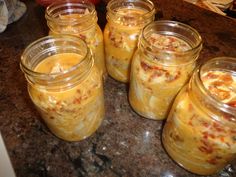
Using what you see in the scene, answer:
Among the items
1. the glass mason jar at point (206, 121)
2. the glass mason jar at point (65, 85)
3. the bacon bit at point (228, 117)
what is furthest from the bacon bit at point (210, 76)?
the glass mason jar at point (65, 85)

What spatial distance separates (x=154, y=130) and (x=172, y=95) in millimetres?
104

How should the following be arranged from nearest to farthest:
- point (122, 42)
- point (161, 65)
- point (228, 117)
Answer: point (228, 117)
point (161, 65)
point (122, 42)

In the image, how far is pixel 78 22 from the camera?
0.57m

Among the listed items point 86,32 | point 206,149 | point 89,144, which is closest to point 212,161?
point 206,149

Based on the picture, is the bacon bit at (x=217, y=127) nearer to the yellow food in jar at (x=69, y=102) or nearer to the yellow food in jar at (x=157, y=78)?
the yellow food in jar at (x=157, y=78)

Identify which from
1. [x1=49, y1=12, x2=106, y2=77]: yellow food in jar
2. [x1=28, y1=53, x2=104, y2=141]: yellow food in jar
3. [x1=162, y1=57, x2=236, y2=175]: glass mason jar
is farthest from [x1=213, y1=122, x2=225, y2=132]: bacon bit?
[x1=49, y1=12, x2=106, y2=77]: yellow food in jar

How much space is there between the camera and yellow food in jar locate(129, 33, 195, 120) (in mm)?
513

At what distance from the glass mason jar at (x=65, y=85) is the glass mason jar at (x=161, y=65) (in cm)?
10

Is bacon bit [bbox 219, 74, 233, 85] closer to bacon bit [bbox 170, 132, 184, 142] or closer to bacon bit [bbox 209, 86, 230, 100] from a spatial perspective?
bacon bit [bbox 209, 86, 230, 100]

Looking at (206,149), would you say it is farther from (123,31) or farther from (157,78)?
(123,31)

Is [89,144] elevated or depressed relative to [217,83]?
depressed

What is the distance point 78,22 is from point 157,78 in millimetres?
227

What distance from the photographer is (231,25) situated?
0.90 m

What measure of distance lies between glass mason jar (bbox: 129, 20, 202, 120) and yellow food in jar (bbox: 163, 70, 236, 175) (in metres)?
0.05
